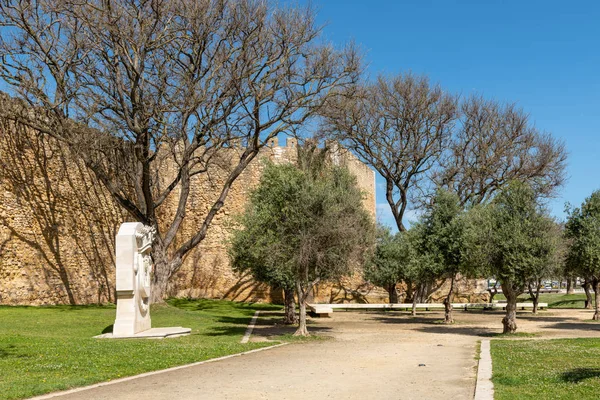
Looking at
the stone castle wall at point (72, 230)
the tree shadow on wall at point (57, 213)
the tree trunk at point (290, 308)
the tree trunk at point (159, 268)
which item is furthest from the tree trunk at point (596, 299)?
the tree shadow on wall at point (57, 213)

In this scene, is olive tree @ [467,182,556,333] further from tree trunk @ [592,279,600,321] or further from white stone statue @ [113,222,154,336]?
white stone statue @ [113,222,154,336]

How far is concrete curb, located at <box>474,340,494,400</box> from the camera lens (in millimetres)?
7395

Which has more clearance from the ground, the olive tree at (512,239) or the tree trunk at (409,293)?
the olive tree at (512,239)

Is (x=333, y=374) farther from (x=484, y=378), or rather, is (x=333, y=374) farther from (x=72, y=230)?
(x=72, y=230)

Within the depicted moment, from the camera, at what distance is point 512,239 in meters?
16.0

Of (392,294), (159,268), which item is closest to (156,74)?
(159,268)

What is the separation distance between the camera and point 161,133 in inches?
801

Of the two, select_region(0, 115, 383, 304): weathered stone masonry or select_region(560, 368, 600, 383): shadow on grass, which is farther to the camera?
select_region(0, 115, 383, 304): weathered stone masonry

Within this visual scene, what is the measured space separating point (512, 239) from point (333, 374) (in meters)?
8.29

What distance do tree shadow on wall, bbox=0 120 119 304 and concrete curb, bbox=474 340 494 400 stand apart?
15.5 m

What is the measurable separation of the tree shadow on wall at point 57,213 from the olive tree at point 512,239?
14298 millimetres

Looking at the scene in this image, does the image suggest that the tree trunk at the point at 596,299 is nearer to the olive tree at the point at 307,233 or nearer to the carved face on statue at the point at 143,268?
the olive tree at the point at 307,233

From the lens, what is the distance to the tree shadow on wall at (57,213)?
20422 mm

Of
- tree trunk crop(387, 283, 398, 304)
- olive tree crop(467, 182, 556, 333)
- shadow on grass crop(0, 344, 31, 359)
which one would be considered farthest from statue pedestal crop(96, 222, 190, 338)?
tree trunk crop(387, 283, 398, 304)
